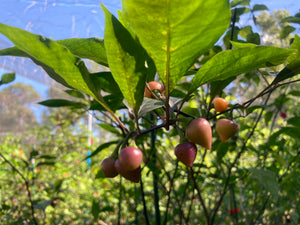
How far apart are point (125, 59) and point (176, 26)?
0.26ft

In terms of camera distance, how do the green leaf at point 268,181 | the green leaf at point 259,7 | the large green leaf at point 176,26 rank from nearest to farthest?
the large green leaf at point 176,26 < the green leaf at point 268,181 < the green leaf at point 259,7

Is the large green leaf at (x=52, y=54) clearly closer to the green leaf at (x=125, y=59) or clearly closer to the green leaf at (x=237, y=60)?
the green leaf at (x=125, y=59)

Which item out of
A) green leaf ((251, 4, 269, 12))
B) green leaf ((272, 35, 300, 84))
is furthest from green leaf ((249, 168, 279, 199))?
green leaf ((251, 4, 269, 12))

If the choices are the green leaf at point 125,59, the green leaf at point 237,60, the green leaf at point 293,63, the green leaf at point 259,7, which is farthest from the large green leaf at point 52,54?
the green leaf at point 259,7

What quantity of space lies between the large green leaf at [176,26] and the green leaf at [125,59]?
0.03m

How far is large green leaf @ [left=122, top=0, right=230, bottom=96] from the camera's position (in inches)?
9.3

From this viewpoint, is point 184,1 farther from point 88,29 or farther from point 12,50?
point 88,29

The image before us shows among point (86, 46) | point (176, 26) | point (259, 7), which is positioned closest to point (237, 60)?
point (176, 26)

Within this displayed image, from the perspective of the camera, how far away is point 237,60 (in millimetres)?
304

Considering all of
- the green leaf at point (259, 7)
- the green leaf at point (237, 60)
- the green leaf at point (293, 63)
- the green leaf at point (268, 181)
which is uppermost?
the green leaf at point (259, 7)

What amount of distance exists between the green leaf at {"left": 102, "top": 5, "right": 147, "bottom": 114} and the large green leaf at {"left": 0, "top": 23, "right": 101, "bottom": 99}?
1.7 inches

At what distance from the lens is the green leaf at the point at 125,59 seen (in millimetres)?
289

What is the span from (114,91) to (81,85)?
0.12 metres

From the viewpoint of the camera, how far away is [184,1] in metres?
0.23
